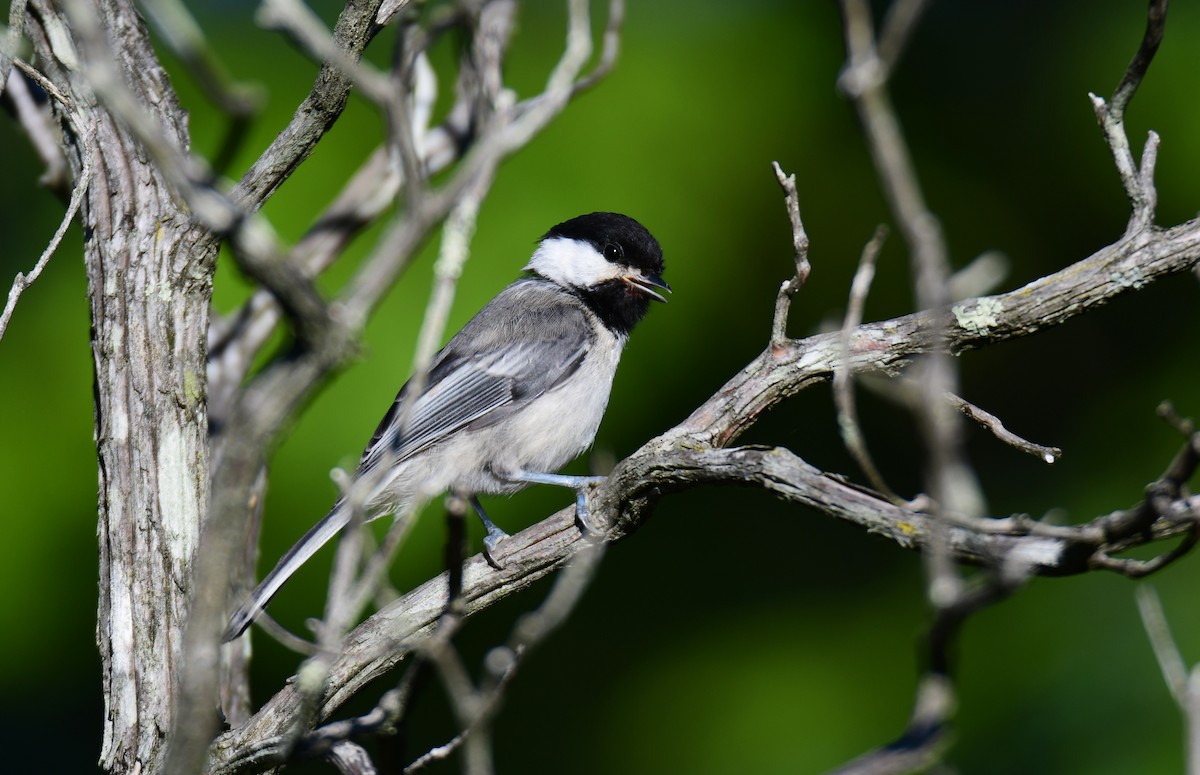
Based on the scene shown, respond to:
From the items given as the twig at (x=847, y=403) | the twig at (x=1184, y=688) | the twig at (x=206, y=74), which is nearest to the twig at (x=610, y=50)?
the twig at (x=206, y=74)

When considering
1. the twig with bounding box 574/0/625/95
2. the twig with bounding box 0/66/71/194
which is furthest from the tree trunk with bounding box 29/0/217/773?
the twig with bounding box 574/0/625/95

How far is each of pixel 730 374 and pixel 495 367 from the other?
0.83 metres

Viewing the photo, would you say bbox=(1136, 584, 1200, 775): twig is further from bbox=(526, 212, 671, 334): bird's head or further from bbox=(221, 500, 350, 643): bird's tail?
bbox=(526, 212, 671, 334): bird's head

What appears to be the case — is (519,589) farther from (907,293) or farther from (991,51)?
(991,51)

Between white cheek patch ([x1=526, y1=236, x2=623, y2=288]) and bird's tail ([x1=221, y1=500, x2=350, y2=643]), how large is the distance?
100 cm

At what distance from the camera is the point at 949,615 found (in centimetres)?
76

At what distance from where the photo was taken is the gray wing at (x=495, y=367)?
225 centimetres

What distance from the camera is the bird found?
88.4 inches

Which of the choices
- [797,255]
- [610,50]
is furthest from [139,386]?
[610,50]

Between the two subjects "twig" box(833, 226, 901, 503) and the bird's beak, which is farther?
the bird's beak

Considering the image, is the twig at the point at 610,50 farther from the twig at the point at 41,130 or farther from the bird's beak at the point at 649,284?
the twig at the point at 41,130

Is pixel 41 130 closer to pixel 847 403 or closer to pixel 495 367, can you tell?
pixel 495 367

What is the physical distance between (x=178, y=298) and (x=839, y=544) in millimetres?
1946

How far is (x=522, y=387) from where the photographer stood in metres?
2.32
